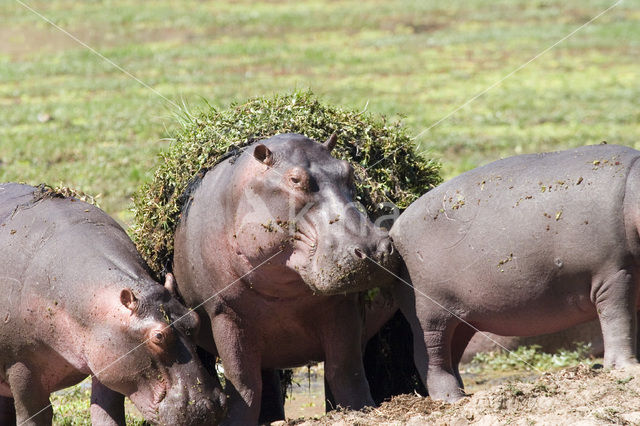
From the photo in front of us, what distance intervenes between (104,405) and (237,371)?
2.68 ft

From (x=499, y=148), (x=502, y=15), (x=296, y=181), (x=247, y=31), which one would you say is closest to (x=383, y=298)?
(x=296, y=181)

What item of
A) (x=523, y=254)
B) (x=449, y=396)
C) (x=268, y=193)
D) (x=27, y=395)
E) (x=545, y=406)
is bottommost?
(x=449, y=396)

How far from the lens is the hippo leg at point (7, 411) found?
22.7 ft

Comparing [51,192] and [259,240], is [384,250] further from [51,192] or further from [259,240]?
[51,192]

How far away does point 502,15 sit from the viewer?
36844mm

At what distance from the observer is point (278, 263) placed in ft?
19.9

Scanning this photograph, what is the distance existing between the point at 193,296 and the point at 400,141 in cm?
194

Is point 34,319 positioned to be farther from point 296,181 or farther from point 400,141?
point 400,141

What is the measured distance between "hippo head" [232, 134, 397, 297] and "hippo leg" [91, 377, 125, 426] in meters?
1.08

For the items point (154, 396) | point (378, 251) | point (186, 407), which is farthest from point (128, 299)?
point (378, 251)

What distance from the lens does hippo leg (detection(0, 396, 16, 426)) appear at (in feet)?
22.7

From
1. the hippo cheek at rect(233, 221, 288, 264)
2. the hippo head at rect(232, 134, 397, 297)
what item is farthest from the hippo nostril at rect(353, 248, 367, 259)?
the hippo cheek at rect(233, 221, 288, 264)

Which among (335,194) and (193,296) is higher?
(335,194)

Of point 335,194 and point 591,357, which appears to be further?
point 591,357
